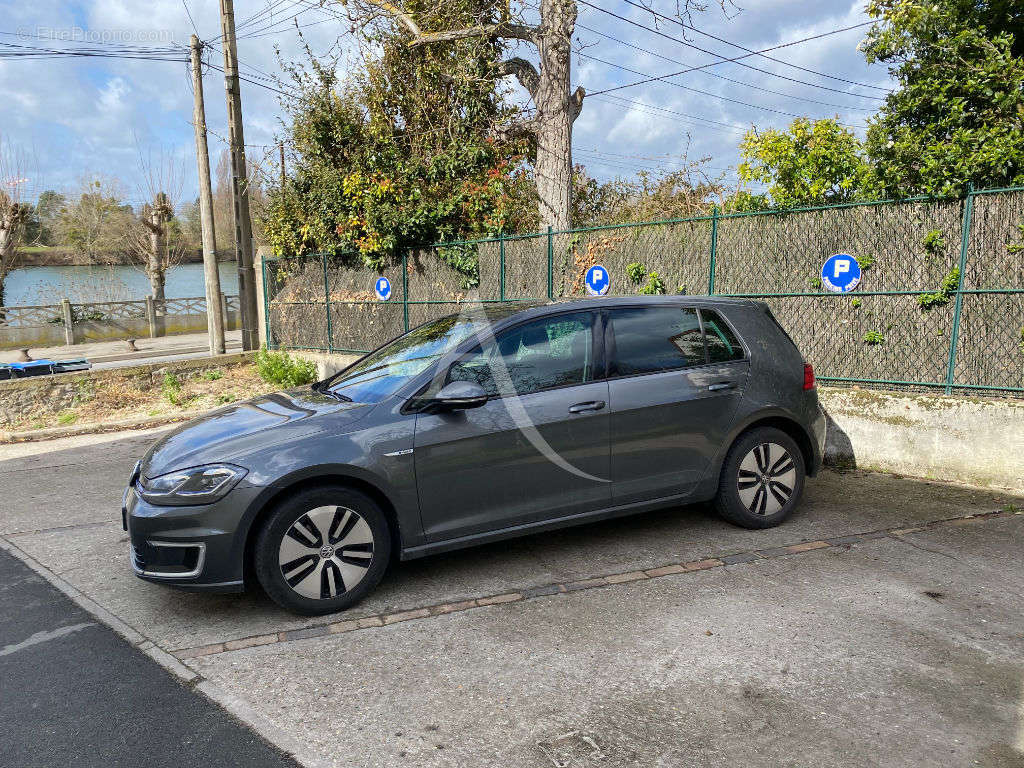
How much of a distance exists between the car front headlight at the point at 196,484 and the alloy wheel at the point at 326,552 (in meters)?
0.39

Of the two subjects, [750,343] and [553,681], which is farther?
[750,343]

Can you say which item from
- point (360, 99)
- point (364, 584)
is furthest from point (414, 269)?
point (364, 584)

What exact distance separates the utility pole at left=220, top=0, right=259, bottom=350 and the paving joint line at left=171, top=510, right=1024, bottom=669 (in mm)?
11766

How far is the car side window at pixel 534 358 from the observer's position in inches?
174

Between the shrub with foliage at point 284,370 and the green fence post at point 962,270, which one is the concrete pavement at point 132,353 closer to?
the shrub with foliage at point 284,370

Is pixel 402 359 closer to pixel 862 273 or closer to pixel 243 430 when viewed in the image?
pixel 243 430

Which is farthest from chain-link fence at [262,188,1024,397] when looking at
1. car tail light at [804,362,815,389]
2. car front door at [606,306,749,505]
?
car front door at [606,306,749,505]

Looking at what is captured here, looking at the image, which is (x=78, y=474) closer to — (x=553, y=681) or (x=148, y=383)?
(x=148, y=383)

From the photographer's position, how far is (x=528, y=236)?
10047 mm

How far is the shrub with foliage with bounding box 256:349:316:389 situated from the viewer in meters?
13.0

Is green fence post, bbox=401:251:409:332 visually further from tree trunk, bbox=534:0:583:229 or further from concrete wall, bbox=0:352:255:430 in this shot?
concrete wall, bbox=0:352:255:430

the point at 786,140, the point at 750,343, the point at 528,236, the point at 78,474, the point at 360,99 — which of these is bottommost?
the point at 78,474

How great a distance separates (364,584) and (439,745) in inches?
52.7

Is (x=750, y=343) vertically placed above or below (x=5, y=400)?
above
